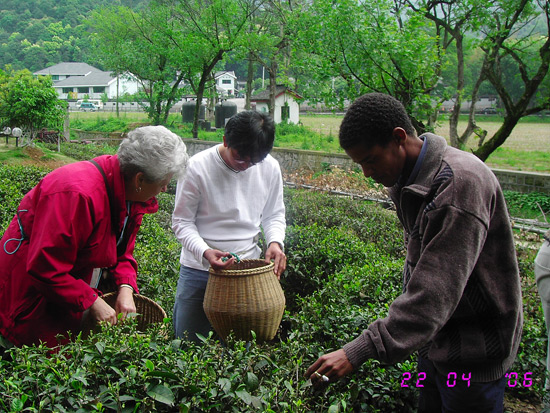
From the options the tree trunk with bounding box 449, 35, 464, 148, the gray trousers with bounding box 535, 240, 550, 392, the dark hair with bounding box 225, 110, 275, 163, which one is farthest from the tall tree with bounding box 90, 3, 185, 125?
the gray trousers with bounding box 535, 240, 550, 392

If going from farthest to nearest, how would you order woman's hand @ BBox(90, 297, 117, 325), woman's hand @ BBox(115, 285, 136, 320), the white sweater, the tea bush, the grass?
the grass, the white sweater, woman's hand @ BBox(115, 285, 136, 320), woman's hand @ BBox(90, 297, 117, 325), the tea bush

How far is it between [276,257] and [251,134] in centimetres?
74

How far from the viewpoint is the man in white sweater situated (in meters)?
2.66

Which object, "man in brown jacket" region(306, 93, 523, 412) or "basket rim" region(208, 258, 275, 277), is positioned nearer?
"man in brown jacket" region(306, 93, 523, 412)

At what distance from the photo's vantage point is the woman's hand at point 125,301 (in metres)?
2.58

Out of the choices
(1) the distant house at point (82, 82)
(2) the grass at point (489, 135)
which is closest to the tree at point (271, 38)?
(2) the grass at point (489, 135)

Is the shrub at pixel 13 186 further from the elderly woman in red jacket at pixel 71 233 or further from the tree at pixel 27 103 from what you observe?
the tree at pixel 27 103

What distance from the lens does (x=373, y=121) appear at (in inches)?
66.4

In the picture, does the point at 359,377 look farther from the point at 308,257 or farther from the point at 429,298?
the point at 308,257

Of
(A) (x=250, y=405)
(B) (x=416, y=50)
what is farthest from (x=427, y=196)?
(B) (x=416, y=50)

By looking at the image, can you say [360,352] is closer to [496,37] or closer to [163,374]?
[163,374]

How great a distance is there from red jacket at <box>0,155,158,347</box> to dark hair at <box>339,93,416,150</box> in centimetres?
A: 107

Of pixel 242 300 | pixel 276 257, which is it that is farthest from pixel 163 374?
pixel 276 257

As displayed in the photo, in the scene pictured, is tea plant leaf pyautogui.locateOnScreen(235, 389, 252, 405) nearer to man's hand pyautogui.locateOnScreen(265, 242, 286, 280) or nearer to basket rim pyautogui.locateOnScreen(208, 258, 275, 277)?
basket rim pyautogui.locateOnScreen(208, 258, 275, 277)
